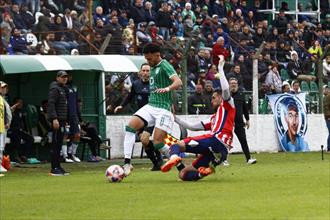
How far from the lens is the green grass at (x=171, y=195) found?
12.1m

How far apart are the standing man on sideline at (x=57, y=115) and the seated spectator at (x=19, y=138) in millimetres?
3589

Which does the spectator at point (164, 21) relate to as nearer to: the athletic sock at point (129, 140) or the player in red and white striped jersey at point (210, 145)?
the athletic sock at point (129, 140)

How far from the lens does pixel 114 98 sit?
27.7 metres

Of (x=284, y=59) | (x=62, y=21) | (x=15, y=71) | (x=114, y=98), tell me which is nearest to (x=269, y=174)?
(x=15, y=71)

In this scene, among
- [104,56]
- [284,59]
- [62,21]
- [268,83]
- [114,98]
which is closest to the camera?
[104,56]

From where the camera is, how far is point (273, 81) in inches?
1249

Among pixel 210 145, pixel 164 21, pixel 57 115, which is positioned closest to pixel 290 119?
pixel 164 21

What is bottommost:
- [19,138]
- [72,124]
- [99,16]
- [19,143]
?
[19,143]

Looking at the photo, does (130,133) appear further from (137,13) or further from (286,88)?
(137,13)

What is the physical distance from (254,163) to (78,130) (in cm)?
404

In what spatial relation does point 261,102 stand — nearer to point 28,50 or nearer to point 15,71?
point 28,50

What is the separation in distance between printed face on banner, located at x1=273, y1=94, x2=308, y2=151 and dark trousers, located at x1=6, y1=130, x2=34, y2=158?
927 cm

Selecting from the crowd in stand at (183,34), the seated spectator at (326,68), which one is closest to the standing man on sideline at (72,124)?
the crowd in stand at (183,34)

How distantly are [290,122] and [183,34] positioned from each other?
518 cm
